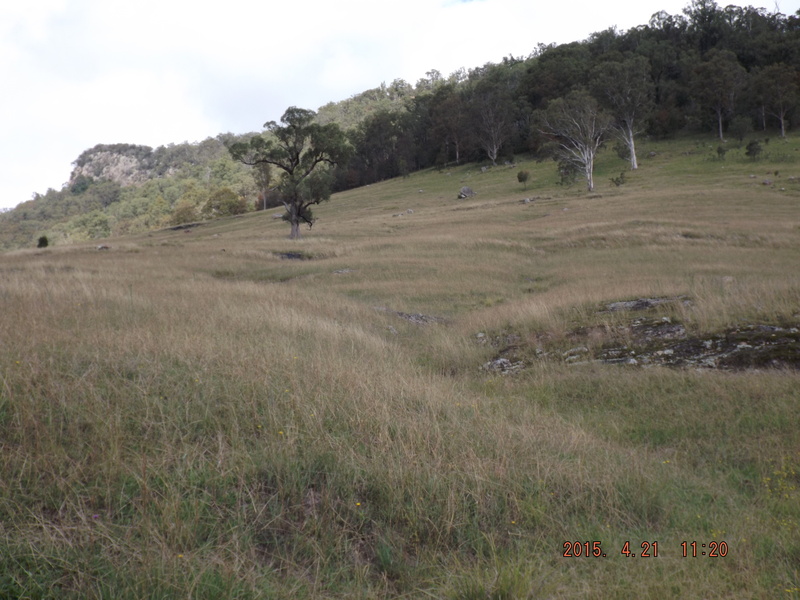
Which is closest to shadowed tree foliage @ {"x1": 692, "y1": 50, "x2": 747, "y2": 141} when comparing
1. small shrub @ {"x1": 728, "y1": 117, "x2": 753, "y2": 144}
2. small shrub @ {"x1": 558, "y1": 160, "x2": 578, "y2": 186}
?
small shrub @ {"x1": 728, "y1": 117, "x2": 753, "y2": 144}

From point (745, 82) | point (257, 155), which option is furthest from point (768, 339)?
point (745, 82)

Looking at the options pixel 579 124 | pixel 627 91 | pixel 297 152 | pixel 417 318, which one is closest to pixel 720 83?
pixel 627 91

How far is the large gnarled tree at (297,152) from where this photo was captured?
112ft

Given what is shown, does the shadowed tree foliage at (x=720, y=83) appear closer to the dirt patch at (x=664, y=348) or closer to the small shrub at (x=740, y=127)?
the small shrub at (x=740, y=127)

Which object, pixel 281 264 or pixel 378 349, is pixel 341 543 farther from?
pixel 281 264

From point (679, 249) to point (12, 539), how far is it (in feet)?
73.3

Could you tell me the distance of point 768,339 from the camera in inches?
286

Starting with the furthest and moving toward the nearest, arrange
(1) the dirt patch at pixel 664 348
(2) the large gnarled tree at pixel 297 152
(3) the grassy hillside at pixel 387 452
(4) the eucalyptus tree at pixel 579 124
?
(4) the eucalyptus tree at pixel 579 124 < (2) the large gnarled tree at pixel 297 152 < (1) the dirt patch at pixel 664 348 < (3) the grassy hillside at pixel 387 452

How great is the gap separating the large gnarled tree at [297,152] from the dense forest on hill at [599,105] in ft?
41.6

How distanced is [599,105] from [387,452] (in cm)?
6416

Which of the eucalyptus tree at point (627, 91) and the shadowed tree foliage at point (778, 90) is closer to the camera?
the shadowed tree foliage at point (778, 90)

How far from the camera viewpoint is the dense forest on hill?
190 feet

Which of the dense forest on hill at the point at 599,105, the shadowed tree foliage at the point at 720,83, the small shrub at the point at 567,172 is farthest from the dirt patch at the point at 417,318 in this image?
the shadowed tree foliage at the point at 720,83

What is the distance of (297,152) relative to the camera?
35.3 meters
